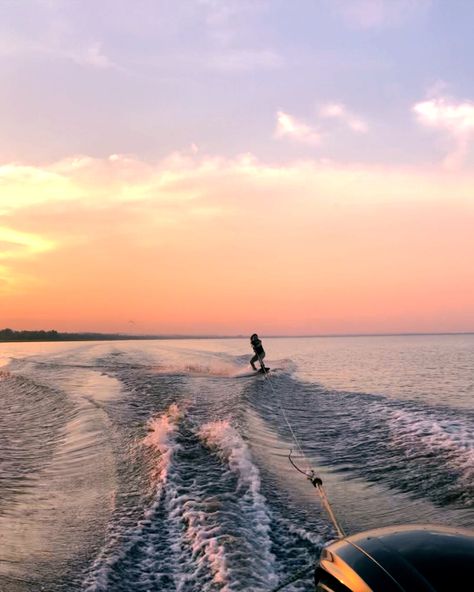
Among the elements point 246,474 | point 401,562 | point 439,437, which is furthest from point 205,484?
point 439,437

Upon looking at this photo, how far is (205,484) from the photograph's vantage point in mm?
7801

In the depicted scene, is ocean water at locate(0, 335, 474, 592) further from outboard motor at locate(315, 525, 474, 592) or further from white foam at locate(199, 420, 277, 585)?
outboard motor at locate(315, 525, 474, 592)

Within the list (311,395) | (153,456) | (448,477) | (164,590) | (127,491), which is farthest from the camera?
(311,395)

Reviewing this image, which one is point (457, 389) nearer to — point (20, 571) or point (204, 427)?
point (204, 427)

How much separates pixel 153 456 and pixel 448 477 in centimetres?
524

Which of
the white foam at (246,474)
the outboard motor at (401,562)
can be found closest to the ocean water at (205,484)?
the white foam at (246,474)

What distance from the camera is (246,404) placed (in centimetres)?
1630

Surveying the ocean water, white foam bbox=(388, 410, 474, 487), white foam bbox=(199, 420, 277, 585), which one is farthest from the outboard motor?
white foam bbox=(388, 410, 474, 487)

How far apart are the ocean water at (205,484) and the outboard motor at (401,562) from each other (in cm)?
170

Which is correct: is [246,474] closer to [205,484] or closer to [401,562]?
[205,484]

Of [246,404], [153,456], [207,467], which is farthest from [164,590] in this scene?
[246,404]

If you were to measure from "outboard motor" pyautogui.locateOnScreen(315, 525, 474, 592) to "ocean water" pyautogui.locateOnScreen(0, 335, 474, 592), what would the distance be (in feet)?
5.57

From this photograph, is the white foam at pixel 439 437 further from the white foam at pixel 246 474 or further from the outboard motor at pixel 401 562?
the outboard motor at pixel 401 562

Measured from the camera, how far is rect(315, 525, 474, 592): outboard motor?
2744mm
